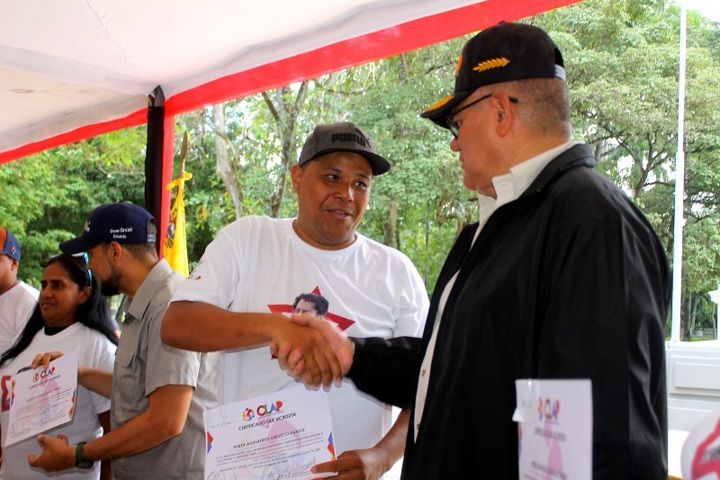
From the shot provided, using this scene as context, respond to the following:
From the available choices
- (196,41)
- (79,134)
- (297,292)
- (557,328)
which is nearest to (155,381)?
(297,292)

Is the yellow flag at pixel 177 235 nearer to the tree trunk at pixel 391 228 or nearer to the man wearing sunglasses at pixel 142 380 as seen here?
the man wearing sunglasses at pixel 142 380

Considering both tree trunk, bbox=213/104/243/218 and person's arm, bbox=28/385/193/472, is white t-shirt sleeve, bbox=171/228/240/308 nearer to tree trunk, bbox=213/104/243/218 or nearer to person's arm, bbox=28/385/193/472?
person's arm, bbox=28/385/193/472

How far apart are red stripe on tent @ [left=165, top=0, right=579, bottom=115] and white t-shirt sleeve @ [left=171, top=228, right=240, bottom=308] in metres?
1.19

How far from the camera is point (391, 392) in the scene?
209 cm

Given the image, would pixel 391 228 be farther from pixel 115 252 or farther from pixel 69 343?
pixel 115 252

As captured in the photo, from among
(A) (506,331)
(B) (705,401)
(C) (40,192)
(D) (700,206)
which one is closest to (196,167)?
(C) (40,192)

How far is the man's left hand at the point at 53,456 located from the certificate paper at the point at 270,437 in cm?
111

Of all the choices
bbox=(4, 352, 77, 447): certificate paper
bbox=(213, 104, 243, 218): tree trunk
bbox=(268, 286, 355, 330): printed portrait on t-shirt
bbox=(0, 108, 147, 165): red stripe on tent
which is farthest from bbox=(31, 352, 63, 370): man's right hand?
bbox=(213, 104, 243, 218): tree trunk

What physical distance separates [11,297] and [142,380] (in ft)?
8.03

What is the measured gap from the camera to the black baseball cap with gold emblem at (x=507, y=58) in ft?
5.18

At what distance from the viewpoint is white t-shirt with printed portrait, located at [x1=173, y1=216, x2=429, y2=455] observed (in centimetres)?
228

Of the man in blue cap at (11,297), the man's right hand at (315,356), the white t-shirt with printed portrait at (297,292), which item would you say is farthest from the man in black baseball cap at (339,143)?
the man in blue cap at (11,297)

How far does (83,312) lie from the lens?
351 cm

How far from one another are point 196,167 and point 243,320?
13.2 metres
